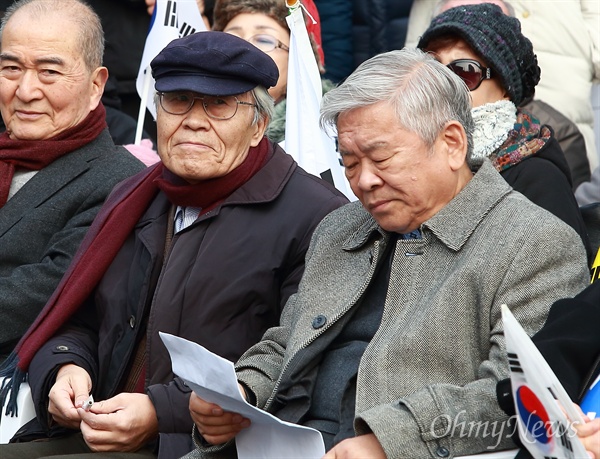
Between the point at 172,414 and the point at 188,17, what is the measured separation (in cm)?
308

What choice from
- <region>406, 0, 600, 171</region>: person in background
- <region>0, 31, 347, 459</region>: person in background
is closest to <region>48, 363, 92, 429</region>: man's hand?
<region>0, 31, 347, 459</region>: person in background

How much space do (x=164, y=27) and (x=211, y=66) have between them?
2.17 meters

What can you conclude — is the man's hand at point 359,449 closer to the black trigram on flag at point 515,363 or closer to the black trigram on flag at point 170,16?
the black trigram on flag at point 515,363

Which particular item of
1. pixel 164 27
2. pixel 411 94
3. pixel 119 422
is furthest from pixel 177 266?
pixel 164 27

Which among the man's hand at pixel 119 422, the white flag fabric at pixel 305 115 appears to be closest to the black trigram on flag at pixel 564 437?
the man's hand at pixel 119 422

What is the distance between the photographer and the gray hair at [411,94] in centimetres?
354

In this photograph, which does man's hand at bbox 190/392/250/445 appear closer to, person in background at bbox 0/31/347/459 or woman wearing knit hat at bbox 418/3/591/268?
person in background at bbox 0/31/347/459

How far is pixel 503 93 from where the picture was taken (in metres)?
4.77

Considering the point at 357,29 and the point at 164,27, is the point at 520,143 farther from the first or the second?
the point at 357,29

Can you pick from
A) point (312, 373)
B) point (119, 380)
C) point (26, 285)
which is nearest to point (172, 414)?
point (119, 380)

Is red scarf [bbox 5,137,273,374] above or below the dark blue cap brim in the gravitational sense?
below

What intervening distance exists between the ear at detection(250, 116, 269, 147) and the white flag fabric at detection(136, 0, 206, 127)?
191cm

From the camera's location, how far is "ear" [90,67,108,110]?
548cm

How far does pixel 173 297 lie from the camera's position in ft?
13.9
